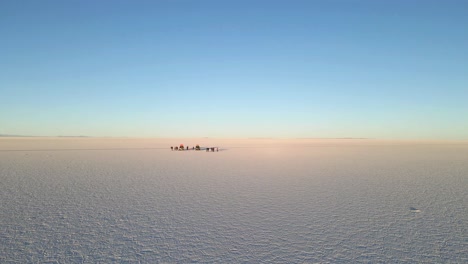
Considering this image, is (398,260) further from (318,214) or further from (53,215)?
(53,215)

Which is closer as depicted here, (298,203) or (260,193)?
(298,203)

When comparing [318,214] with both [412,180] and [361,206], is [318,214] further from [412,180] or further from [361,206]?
[412,180]

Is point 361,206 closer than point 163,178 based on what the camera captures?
Yes

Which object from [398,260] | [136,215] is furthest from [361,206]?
[136,215]

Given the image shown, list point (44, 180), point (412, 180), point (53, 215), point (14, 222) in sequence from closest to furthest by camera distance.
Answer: point (14, 222) → point (53, 215) → point (44, 180) → point (412, 180)

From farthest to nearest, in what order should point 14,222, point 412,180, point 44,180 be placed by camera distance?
point 412,180
point 44,180
point 14,222

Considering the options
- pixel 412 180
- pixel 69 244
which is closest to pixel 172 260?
pixel 69 244

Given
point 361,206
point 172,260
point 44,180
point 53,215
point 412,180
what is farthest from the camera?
point 412,180

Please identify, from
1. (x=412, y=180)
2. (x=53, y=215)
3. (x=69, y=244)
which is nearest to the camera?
(x=69, y=244)
